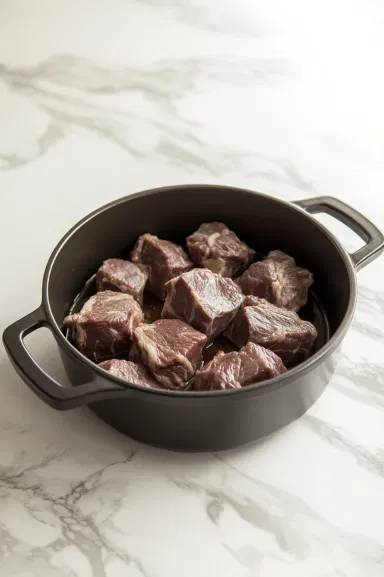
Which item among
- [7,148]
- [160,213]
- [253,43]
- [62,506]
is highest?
[253,43]

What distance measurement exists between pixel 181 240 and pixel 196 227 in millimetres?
67

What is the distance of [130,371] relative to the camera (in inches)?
72.2

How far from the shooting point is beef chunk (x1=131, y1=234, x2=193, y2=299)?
2.16m

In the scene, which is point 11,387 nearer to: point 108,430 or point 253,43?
point 108,430

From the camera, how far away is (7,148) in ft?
9.09

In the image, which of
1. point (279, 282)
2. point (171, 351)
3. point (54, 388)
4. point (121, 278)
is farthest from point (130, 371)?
point (279, 282)

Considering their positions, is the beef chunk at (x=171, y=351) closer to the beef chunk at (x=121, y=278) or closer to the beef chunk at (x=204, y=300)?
the beef chunk at (x=204, y=300)

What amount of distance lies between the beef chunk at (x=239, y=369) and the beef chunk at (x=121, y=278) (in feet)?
1.27

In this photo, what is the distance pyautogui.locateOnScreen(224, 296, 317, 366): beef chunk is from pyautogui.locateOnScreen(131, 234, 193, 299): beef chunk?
0.88ft

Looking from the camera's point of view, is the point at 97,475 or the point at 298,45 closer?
the point at 97,475

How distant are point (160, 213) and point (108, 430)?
686mm

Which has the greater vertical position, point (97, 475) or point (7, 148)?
point (7, 148)

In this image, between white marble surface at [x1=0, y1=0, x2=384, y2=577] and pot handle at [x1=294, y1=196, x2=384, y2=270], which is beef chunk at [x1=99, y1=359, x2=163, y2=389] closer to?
white marble surface at [x1=0, y1=0, x2=384, y2=577]

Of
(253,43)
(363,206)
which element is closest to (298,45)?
(253,43)
